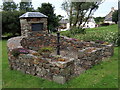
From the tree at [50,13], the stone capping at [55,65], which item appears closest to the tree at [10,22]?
the tree at [50,13]

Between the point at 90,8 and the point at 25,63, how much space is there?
21092mm

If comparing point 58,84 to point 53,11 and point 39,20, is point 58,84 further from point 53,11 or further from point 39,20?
point 53,11

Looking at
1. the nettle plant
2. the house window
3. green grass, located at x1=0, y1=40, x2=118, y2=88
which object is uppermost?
the house window

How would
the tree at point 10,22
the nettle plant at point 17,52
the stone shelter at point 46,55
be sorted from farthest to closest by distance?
1. the tree at point 10,22
2. the nettle plant at point 17,52
3. the stone shelter at point 46,55

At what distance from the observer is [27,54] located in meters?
6.01

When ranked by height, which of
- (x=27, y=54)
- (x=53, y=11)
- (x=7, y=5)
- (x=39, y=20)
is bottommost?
(x=27, y=54)

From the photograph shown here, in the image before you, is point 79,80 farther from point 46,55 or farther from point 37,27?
point 37,27

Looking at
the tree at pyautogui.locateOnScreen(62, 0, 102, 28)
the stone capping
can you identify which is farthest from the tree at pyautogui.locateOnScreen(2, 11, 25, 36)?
the stone capping

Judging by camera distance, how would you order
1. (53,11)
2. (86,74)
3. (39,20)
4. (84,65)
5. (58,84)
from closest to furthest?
(58,84) → (86,74) → (84,65) → (39,20) → (53,11)

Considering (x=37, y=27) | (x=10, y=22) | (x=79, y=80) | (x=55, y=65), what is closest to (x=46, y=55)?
(x=55, y=65)

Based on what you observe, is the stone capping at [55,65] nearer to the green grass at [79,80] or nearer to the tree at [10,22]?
the green grass at [79,80]

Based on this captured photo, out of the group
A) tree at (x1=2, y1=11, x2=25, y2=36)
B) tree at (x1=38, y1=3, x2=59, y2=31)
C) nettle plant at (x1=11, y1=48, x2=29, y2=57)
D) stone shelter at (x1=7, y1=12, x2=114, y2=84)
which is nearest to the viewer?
stone shelter at (x1=7, y1=12, x2=114, y2=84)

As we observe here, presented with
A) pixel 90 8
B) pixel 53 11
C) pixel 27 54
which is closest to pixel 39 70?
pixel 27 54

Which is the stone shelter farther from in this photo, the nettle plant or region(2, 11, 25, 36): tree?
region(2, 11, 25, 36): tree
